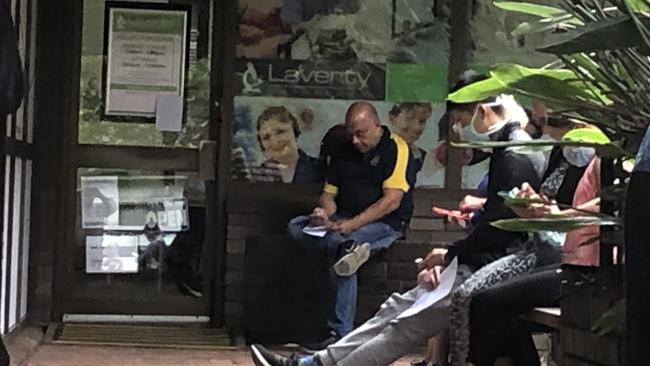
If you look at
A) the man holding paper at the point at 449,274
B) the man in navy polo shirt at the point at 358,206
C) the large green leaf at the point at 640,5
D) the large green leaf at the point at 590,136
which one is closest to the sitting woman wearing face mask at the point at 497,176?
the man holding paper at the point at 449,274

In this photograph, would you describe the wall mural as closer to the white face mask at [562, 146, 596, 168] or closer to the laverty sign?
the laverty sign

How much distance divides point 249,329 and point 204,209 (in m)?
0.90

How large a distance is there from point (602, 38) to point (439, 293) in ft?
8.59

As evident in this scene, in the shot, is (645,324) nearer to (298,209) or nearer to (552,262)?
(552,262)

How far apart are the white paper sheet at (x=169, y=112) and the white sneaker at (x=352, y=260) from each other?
62.8 inches

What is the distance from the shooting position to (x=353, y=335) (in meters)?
4.24

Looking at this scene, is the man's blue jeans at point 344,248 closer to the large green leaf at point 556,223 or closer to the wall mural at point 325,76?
the wall mural at point 325,76

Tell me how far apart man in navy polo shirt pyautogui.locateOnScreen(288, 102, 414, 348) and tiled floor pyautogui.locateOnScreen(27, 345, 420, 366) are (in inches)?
18.8

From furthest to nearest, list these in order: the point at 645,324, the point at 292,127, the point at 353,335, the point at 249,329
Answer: the point at 292,127 → the point at 249,329 → the point at 353,335 → the point at 645,324

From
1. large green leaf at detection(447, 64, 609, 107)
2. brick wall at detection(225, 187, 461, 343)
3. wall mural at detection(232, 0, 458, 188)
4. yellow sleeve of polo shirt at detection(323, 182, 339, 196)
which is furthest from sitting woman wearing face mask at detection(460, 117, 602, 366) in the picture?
wall mural at detection(232, 0, 458, 188)

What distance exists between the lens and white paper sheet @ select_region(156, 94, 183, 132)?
6758mm

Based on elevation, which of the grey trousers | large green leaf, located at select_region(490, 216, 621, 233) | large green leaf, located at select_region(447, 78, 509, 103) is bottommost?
the grey trousers

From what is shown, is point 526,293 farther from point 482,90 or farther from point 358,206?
point 358,206

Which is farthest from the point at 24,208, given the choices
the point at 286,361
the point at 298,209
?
the point at 286,361
